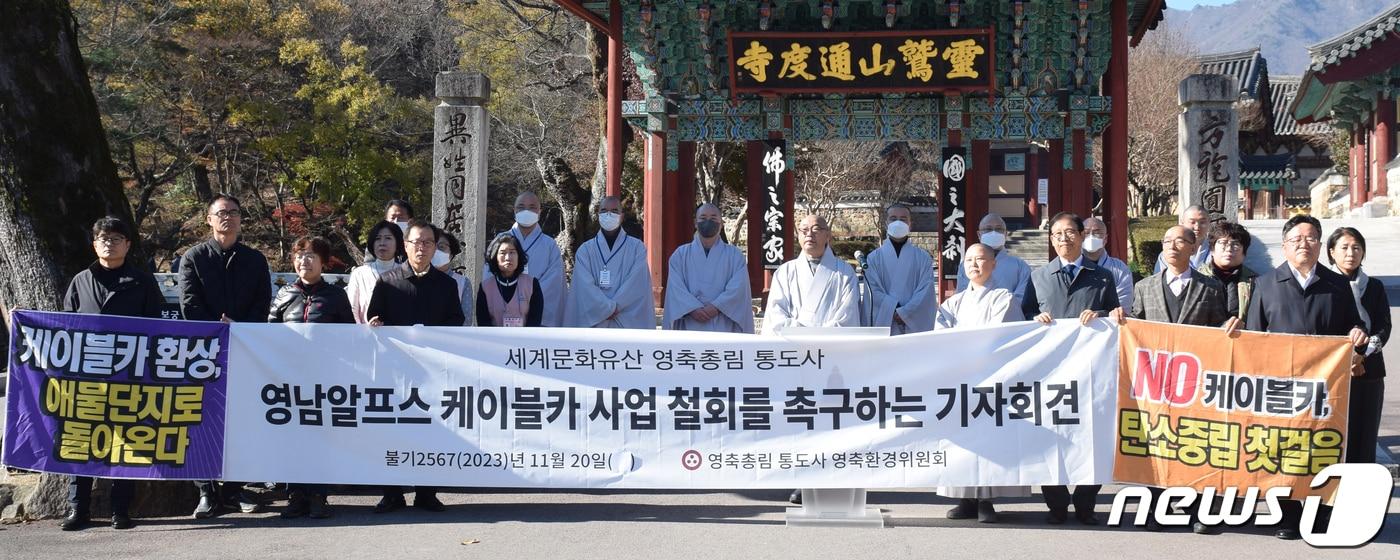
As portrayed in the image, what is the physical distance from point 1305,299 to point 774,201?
9.47 metres

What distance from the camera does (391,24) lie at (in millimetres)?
33188

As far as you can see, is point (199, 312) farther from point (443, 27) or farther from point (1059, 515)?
point (443, 27)

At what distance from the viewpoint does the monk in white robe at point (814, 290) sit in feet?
23.7

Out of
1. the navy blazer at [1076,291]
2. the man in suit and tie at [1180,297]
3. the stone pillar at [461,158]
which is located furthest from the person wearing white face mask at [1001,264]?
the stone pillar at [461,158]

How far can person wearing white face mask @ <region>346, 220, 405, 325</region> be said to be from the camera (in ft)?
23.8

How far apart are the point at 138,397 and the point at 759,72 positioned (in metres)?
9.67

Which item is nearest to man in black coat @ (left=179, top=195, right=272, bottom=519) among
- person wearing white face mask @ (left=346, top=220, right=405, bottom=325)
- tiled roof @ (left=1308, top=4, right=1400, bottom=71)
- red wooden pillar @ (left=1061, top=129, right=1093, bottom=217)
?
person wearing white face mask @ (left=346, top=220, right=405, bottom=325)

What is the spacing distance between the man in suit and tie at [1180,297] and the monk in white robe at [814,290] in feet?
5.42

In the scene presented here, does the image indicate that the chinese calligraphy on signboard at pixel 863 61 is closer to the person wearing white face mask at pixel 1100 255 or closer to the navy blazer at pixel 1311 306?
the person wearing white face mask at pixel 1100 255

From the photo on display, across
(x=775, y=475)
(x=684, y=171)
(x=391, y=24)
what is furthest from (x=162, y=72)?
(x=775, y=475)

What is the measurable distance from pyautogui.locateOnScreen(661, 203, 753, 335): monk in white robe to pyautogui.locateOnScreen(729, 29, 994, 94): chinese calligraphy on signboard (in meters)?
6.90

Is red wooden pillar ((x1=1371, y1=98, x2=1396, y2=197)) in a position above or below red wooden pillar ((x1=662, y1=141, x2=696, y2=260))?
above

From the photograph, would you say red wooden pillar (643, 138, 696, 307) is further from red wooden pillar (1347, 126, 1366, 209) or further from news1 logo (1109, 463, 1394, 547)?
red wooden pillar (1347, 126, 1366, 209)

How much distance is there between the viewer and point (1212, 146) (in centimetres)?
985
